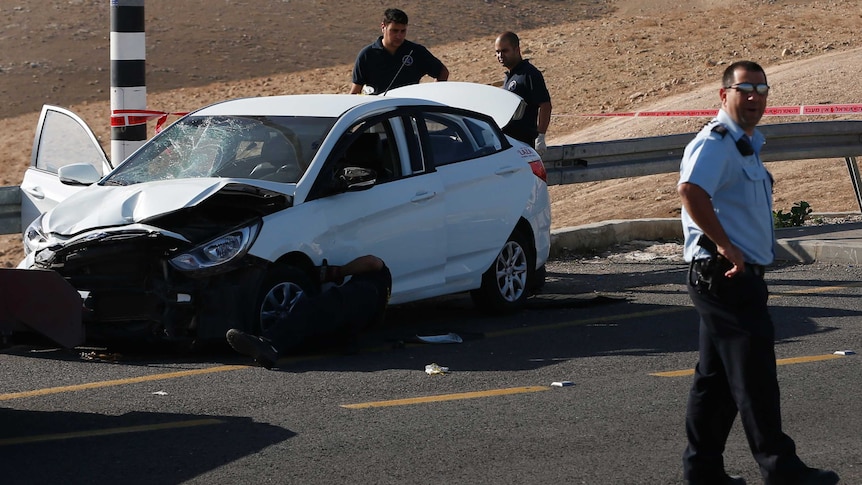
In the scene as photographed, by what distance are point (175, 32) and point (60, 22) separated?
4286 millimetres

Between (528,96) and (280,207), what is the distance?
3.97 m

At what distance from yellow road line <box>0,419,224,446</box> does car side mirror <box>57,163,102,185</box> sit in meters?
3.24

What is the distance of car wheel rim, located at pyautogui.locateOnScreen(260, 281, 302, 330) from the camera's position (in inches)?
341

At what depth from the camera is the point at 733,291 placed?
5.50m

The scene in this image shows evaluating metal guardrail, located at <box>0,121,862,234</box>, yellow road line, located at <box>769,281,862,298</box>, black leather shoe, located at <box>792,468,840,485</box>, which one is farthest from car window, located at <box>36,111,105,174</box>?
black leather shoe, located at <box>792,468,840,485</box>

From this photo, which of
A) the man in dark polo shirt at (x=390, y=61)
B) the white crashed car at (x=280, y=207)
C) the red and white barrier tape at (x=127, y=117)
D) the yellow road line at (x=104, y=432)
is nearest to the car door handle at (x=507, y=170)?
the white crashed car at (x=280, y=207)

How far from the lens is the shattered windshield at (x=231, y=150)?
9281 millimetres

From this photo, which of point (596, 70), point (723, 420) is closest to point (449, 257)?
point (723, 420)

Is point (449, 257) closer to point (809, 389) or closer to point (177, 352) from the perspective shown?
point (177, 352)

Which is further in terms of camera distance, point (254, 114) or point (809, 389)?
point (254, 114)

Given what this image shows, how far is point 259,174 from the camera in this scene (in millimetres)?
9211

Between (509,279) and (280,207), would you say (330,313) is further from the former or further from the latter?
(509,279)

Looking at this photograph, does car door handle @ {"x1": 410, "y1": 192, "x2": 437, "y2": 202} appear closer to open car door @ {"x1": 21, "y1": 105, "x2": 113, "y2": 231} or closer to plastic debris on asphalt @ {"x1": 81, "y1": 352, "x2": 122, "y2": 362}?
plastic debris on asphalt @ {"x1": 81, "y1": 352, "x2": 122, "y2": 362}

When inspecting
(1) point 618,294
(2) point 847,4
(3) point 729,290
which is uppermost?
(2) point 847,4
